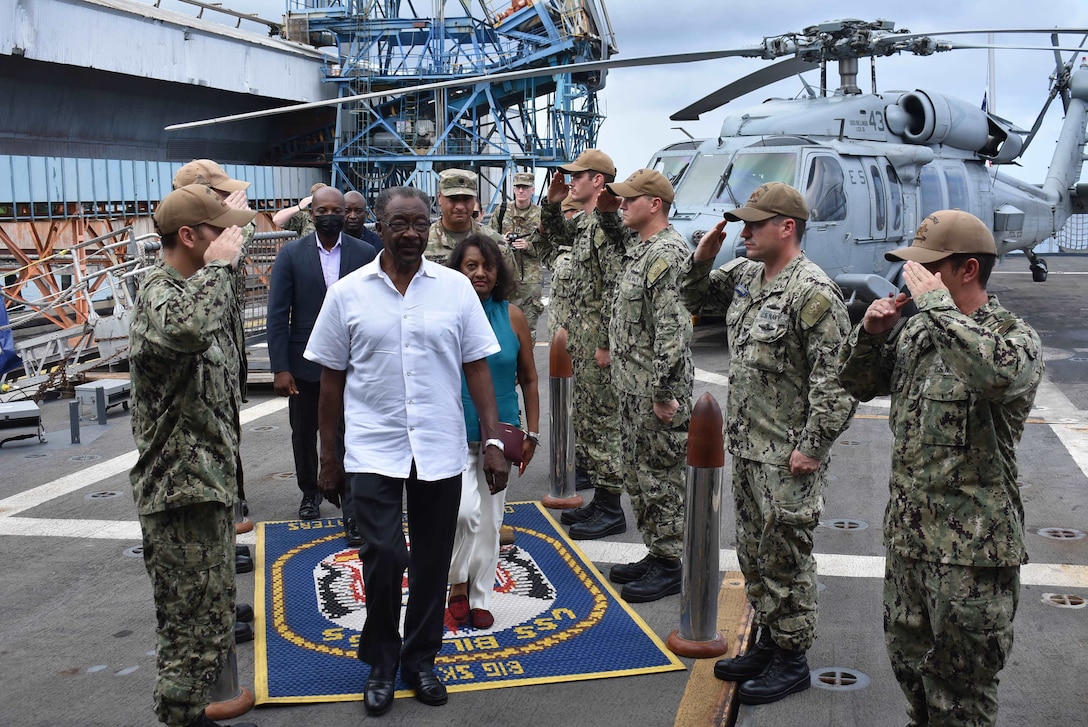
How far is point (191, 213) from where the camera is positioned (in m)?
3.64

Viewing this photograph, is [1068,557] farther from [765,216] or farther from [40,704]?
[40,704]

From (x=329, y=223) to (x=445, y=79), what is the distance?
2809cm

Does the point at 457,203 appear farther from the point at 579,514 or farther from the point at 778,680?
the point at 778,680

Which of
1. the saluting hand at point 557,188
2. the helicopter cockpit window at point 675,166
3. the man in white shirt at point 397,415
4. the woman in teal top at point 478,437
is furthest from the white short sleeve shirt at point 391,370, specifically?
the helicopter cockpit window at point 675,166

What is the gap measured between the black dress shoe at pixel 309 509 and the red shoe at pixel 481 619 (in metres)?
2.05

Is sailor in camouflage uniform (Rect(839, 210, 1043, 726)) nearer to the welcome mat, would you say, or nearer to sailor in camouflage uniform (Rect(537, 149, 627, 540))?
the welcome mat

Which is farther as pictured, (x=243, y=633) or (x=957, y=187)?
(x=957, y=187)

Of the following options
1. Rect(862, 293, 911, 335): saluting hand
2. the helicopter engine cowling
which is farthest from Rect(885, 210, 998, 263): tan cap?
the helicopter engine cowling

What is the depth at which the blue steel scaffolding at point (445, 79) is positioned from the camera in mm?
33562

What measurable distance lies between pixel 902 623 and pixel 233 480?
2338 millimetres

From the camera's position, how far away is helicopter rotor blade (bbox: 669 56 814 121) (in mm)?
13359

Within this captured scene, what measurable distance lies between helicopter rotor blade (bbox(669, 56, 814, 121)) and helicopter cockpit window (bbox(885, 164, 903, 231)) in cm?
178

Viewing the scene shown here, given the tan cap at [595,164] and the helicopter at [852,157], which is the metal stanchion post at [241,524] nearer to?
the tan cap at [595,164]

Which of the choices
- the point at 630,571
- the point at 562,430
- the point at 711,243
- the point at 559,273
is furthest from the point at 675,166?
the point at 711,243
